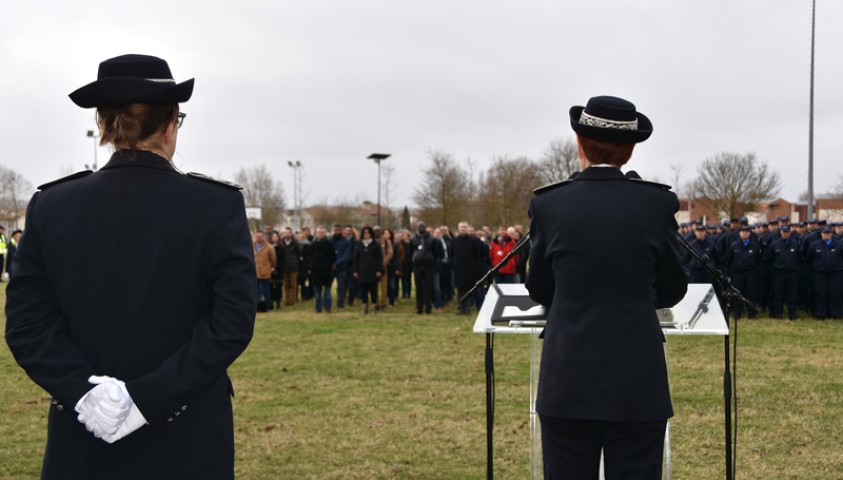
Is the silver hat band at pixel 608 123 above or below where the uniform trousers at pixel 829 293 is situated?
above

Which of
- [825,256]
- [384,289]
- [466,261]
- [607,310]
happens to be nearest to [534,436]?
[607,310]

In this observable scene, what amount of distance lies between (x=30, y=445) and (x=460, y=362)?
5.44 m

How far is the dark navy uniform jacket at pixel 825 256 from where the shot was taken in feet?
51.9

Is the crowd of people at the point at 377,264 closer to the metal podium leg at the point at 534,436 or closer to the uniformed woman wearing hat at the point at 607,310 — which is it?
the metal podium leg at the point at 534,436

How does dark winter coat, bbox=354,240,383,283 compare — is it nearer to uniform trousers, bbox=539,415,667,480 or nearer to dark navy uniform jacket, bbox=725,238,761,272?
dark navy uniform jacket, bbox=725,238,761,272

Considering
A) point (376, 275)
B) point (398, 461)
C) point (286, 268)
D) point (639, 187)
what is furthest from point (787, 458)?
point (286, 268)

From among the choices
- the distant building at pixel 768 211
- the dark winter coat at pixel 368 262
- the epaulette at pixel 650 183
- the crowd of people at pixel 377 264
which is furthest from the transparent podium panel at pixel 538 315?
the distant building at pixel 768 211

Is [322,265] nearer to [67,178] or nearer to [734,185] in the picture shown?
[67,178]

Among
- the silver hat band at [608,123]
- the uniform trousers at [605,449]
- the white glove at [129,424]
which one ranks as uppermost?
the silver hat band at [608,123]

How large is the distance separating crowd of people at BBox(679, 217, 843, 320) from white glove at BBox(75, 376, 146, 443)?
48.0 feet

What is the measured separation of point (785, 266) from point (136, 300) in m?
15.8

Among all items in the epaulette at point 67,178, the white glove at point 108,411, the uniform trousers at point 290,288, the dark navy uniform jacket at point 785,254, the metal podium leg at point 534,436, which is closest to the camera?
the white glove at point 108,411

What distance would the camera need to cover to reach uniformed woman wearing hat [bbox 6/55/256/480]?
2371 millimetres

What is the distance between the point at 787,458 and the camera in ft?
20.1
